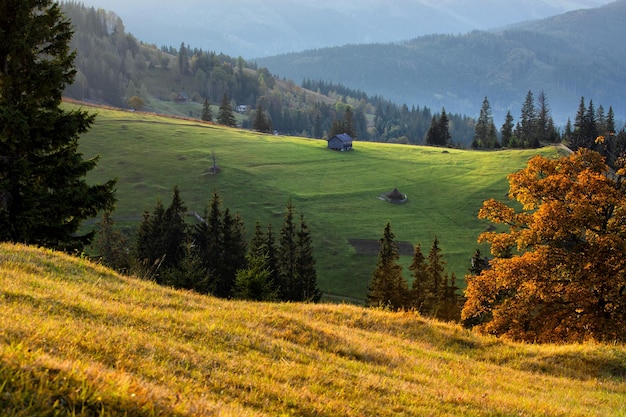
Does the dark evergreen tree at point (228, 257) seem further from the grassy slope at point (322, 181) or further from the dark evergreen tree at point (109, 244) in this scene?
the grassy slope at point (322, 181)

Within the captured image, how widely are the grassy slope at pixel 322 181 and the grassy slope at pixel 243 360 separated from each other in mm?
53667

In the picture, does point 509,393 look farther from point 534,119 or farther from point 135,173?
point 534,119

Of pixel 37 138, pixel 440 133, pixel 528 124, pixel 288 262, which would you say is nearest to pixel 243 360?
pixel 37 138

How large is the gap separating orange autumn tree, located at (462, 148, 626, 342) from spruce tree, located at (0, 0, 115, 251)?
21462 millimetres

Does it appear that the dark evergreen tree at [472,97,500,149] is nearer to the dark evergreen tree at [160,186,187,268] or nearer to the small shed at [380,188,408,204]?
the small shed at [380,188,408,204]

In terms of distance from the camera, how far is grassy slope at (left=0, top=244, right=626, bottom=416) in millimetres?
5824

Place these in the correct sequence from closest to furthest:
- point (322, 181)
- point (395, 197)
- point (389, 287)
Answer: point (389, 287) → point (395, 197) → point (322, 181)

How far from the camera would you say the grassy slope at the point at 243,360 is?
582cm

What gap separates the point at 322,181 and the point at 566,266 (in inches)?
3464

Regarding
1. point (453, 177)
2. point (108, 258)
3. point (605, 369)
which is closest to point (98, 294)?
point (605, 369)

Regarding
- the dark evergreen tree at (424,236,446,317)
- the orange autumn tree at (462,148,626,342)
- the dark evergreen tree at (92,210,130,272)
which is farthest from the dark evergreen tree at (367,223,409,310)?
the dark evergreen tree at (92,210,130,272)

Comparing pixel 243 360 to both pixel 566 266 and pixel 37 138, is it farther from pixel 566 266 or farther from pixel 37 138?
pixel 566 266

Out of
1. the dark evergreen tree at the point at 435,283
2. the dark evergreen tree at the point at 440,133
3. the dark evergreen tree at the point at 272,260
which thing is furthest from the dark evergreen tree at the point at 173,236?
the dark evergreen tree at the point at 440,133

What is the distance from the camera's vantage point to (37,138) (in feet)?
69.6
